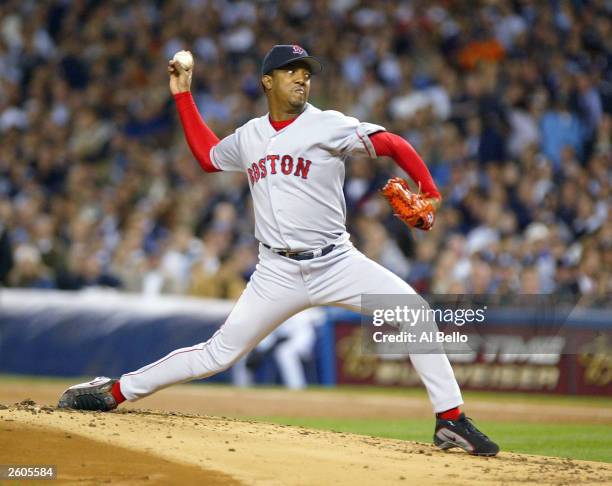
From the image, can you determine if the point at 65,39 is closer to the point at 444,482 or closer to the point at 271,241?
the point at 271,241

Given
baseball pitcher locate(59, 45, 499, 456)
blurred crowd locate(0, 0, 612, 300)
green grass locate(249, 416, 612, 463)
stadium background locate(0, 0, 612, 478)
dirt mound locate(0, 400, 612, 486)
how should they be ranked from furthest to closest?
blurred crowd locate(0, 0, 612, 300)
stadium background locate(0, 0, 612, 478)
green grass locate(249, 416, 612, 463)
baseball pitcher locate(59, 45, 499, 456)
dirt mound locate(0, 400, 612, 486)

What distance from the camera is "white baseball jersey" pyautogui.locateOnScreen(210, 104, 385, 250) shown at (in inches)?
251

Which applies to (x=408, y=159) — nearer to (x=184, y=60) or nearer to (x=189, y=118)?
(x=189, y=118)

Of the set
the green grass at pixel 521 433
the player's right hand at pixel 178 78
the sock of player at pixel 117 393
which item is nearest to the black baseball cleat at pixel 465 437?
the green grass at pixel 521 433

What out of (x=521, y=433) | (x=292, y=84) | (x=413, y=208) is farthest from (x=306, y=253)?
(x=521, y=433)

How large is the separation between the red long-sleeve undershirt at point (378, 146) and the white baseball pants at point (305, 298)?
1.87ft

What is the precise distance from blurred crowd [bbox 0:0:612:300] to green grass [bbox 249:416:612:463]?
9.18 feet

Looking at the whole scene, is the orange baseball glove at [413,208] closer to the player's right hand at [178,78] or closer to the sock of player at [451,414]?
the sock of player at [451,414]

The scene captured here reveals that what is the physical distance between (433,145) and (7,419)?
9.67 meters

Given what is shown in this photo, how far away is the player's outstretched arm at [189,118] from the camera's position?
276 inches

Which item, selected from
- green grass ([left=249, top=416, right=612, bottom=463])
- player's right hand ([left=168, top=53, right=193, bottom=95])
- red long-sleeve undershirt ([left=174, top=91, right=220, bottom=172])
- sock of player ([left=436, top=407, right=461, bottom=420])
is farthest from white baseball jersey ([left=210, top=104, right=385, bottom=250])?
green grass ([left=249, top=416, right=612, bottom=463])

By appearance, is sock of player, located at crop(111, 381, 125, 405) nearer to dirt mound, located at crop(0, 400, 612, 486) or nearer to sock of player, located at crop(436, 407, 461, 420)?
dirt mound, located at crop(0, 400, 612, 486)

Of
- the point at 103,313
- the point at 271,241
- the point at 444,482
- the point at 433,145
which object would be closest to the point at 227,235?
the point at 103,313

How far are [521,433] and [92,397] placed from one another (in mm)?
3916
